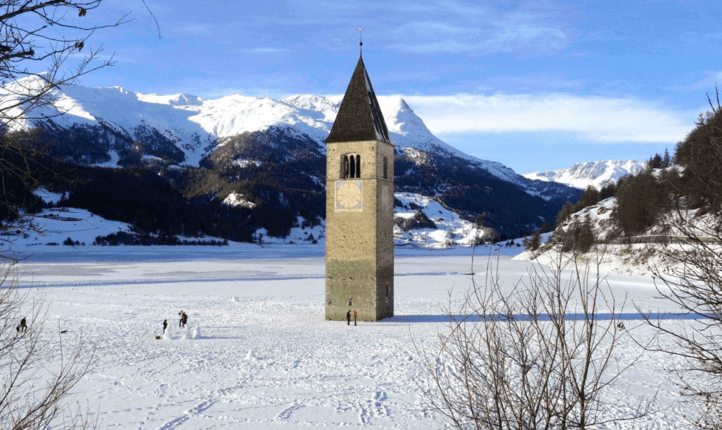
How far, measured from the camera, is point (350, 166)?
114ft

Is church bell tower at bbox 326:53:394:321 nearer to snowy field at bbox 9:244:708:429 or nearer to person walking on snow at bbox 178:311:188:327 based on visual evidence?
snowy field at bbox 9:244:708:429

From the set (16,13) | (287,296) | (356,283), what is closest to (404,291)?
(287,296)

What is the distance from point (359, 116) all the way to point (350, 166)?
3.32 m

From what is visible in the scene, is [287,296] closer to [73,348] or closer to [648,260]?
[73,348]

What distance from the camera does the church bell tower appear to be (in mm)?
33500

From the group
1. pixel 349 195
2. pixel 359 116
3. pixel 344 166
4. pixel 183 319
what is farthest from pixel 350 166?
pixel 183 319

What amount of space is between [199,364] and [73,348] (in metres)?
6.30

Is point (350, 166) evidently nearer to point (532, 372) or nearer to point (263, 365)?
point (263, 365)

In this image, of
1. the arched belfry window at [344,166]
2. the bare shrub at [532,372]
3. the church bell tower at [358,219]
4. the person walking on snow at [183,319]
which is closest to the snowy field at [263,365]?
the person walking on snow at [183,319]

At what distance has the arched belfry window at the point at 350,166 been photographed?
3459 centimetres

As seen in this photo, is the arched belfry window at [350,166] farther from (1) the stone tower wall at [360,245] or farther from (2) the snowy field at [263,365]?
(2) the snowy field at [263,365]

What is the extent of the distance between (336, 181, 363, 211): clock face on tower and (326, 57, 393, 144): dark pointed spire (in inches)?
112

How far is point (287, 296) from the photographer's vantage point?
150 ft

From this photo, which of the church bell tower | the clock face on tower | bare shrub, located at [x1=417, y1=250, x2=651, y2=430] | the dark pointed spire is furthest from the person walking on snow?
bare shrub, located at [x1=417, y1=250, x2=651, y2=430]
